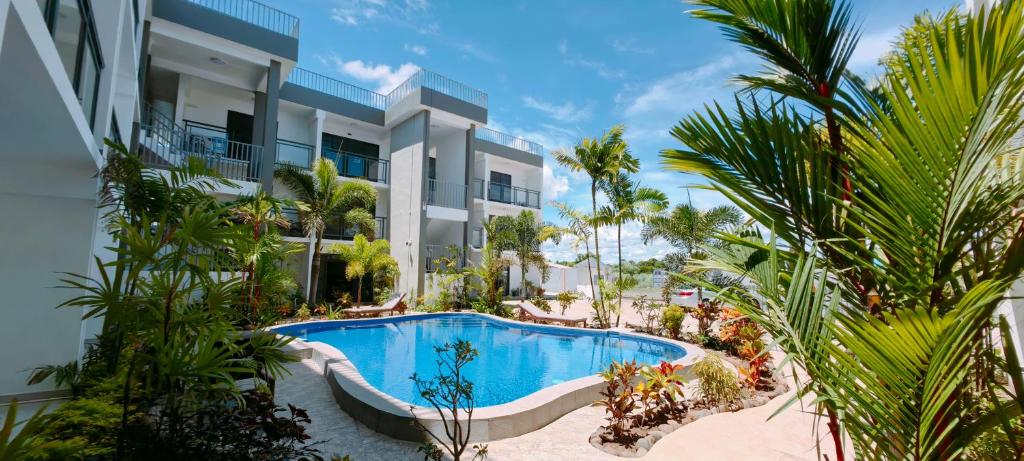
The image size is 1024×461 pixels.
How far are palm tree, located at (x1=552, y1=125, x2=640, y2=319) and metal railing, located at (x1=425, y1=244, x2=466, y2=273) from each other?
6.40 m

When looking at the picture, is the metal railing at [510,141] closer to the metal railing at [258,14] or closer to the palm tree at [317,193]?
the palm tree at [317,193]

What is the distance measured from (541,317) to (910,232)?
12.0 metres

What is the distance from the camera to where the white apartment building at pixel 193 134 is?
3.83m

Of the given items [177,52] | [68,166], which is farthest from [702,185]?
[177,52]

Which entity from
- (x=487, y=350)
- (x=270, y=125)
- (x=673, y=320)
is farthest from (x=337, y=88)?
(x=673, y=320)

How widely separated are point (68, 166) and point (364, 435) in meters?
4.41

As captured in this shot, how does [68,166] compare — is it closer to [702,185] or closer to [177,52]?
[702,185]

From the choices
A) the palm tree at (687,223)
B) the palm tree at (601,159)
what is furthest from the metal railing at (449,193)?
the palm tree at (687,223)

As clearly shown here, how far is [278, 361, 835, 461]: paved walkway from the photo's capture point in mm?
4148

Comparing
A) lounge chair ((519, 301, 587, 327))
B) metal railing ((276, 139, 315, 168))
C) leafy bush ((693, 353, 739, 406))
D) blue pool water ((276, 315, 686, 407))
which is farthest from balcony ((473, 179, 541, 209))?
leafy bush ((693, 353, 739, 406))

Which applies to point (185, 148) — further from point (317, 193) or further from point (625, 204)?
point (625, 204)

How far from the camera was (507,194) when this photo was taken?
2208cm

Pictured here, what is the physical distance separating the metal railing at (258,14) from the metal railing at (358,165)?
4597mm

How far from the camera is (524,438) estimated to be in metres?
4.67
